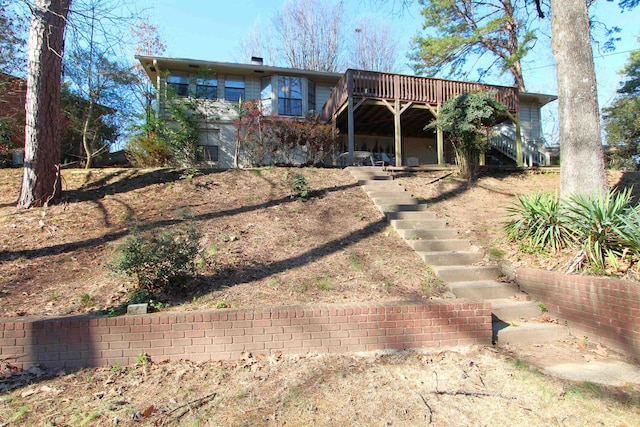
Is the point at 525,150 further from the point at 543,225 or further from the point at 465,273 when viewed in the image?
the point at 465,273

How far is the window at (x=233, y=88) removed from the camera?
15.7m

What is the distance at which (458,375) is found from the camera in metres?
3.33

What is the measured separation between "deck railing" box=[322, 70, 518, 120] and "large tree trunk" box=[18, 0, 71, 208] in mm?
8163

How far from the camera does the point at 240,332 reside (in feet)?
11.6

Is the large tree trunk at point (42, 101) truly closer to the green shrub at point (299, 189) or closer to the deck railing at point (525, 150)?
the green shrub at point (299, 189)

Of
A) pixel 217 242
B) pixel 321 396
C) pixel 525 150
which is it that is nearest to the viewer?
pixel 321 396

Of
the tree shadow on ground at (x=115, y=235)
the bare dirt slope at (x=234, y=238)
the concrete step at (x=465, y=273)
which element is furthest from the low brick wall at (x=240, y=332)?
the tree shadow on ground at (x=115, y=235)

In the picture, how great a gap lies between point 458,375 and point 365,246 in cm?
262

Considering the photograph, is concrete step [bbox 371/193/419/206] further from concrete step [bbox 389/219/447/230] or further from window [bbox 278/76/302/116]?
window [bbox 278/76/302/116]

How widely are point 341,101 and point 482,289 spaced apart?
1001 cm

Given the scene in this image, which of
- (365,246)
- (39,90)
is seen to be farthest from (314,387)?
(39,90)

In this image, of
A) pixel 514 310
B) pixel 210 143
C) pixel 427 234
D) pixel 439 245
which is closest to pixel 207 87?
pixel 210 143

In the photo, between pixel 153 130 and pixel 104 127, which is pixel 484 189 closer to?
pixel 153 130

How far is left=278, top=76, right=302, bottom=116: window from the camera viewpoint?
52.1 feet
